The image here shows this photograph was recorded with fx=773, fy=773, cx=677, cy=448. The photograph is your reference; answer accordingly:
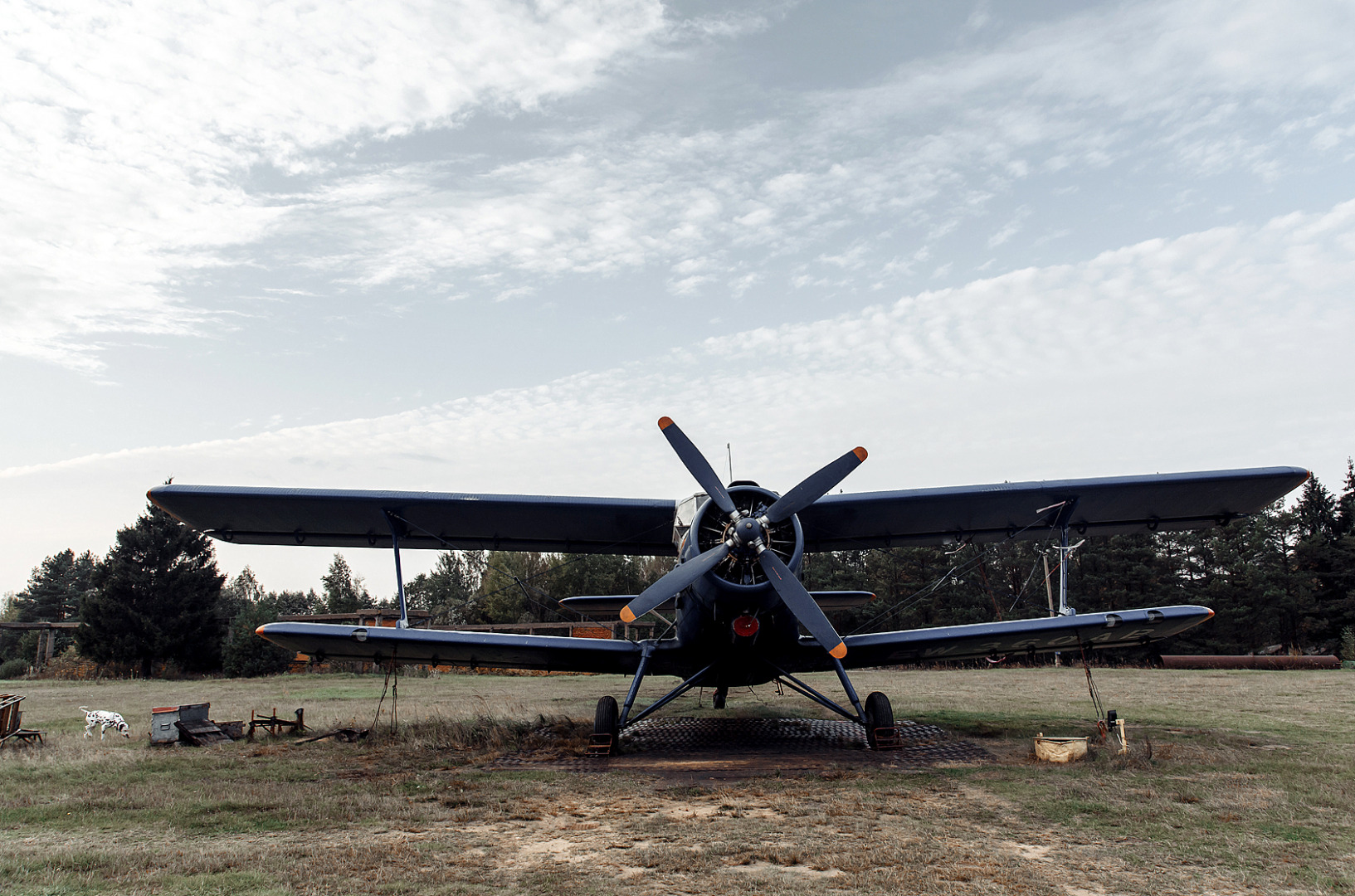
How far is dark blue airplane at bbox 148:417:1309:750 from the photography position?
9.55 m

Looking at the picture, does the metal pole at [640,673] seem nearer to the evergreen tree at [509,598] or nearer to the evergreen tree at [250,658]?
the evergreen tree at [250,658]

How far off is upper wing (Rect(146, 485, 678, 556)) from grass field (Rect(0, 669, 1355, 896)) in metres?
3.13

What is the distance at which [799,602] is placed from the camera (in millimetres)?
9000

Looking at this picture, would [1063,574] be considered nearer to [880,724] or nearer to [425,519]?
[880,724]

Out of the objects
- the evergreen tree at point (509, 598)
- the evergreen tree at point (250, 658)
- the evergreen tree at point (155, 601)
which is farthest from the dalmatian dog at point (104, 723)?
the evergreen tree at point (509, 598)

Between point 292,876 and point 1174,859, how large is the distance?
5740 mm

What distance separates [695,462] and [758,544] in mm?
1404

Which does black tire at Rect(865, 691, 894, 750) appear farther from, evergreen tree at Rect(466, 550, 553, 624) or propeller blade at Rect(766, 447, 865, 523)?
evergreen tree at Rect(466, 550, 553, 624)

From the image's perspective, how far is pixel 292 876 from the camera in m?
4.81

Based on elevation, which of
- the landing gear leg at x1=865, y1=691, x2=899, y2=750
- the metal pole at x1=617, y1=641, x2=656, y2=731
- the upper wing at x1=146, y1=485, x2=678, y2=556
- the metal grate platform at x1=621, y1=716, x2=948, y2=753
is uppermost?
the upper wing at x1=146, y1=485, x2=678, y2=556

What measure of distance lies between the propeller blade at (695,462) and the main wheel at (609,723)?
3.14 metres

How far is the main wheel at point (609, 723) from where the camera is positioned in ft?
33.5

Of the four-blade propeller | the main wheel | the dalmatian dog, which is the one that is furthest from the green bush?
the four-blade propeller

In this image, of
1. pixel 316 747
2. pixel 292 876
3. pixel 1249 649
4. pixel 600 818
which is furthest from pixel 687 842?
pixel 1249 649
